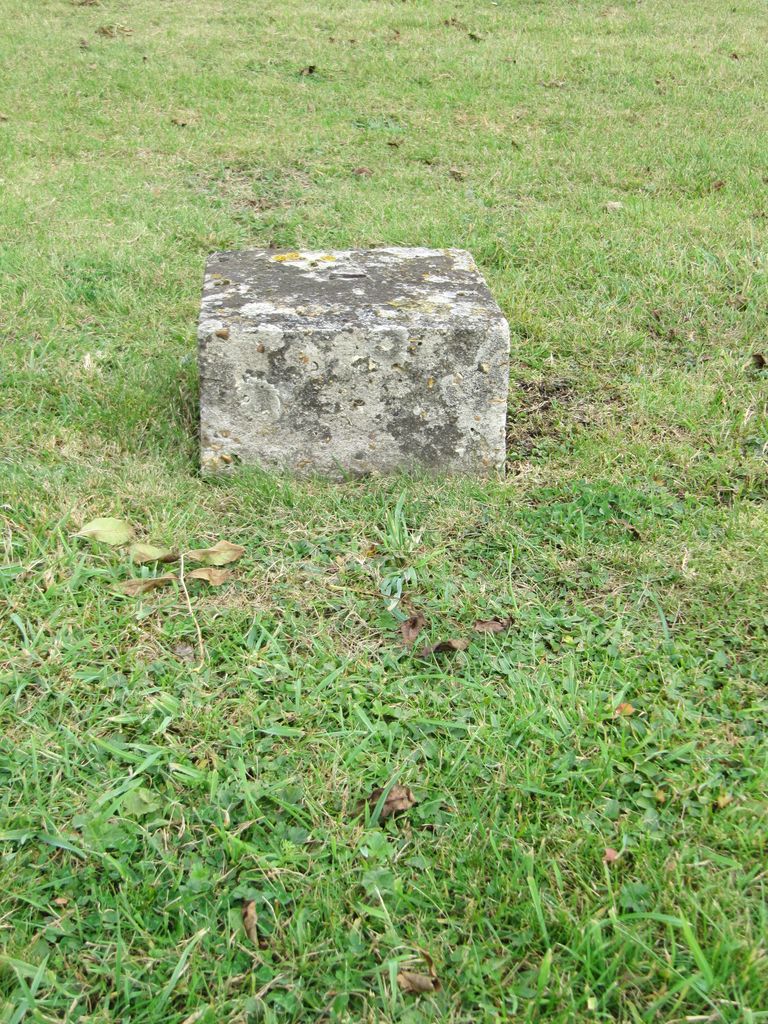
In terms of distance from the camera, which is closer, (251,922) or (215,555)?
(251,922)

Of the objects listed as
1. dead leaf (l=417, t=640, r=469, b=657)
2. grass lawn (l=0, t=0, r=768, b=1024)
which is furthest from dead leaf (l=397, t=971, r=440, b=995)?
dead leaf (l=417, t=640, r=469, b=657)

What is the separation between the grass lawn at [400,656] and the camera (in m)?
1.83

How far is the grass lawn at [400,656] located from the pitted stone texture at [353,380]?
0.13 m

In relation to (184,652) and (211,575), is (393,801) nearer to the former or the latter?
(184,652)

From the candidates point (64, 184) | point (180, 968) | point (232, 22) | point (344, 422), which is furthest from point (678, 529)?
point (232, 22)

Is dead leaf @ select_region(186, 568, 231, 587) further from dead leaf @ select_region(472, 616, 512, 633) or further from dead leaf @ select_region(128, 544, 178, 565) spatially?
dead leaf @ select_region(472, 616, 512, 633)

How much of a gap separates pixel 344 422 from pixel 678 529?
1.19 meters

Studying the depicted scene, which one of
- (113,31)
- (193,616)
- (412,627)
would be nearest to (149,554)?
(193,616)

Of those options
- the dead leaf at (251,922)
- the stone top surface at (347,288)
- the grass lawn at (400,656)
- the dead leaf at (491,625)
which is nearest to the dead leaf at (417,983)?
the grass lawn at (400,656)

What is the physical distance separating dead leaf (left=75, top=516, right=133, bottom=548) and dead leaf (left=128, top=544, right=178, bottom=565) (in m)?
0.05

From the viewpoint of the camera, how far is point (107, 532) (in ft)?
9.52

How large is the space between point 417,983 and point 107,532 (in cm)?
168

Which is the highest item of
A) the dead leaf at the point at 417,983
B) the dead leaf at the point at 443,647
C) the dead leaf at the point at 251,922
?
the dead leaf at the point at 443,647

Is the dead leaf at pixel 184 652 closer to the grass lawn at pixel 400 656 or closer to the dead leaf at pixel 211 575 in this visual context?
the grass lawn at pixel 400 656
